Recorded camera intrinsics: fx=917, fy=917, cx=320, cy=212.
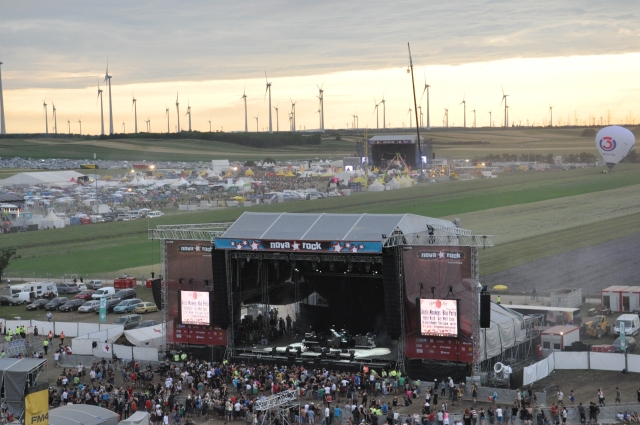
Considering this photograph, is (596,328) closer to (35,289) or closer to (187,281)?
(187,281)

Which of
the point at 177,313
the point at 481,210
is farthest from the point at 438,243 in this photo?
the point at 481,210

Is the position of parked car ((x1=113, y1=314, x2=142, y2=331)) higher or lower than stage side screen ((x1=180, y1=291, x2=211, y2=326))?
lower

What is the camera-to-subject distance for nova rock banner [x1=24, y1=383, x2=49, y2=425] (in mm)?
20062

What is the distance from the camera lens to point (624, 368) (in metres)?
30.9

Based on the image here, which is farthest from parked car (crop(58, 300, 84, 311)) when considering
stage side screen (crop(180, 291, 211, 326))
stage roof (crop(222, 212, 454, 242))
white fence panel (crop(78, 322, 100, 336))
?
stage roof (crop(222, 212, 454, 242))

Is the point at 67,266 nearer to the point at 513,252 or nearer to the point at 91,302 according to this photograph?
the point at 91,302

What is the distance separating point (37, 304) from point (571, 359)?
28020mm

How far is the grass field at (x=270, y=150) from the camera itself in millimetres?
124669

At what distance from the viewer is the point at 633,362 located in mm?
30828

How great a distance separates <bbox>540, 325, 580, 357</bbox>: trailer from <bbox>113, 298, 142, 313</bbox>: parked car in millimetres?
21029

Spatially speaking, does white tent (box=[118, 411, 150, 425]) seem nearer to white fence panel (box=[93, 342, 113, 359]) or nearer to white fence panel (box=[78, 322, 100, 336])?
white fence panel (box=[93, 342, 113, 359])

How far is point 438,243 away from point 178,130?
16481 cm

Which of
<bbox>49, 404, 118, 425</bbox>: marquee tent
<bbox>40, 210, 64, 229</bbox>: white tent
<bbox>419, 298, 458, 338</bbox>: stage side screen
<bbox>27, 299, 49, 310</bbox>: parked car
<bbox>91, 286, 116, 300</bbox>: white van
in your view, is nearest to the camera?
<bbox>49, 404, 118, 425</bbox>: marquee tent

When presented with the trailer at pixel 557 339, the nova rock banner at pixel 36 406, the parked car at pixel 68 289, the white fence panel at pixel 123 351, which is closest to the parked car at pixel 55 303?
the parked car at pixel 68 289
